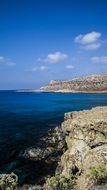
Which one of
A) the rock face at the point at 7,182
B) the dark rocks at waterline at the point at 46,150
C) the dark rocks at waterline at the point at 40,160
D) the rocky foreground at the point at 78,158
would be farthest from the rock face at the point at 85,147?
the dark rocks at waterline at the point at 46,150

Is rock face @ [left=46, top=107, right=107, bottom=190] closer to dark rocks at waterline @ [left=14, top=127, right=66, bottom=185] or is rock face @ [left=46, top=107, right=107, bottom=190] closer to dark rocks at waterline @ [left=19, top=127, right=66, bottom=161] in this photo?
dark rocks at waterline @ [left=14, top=127, right=66, bottom=185]

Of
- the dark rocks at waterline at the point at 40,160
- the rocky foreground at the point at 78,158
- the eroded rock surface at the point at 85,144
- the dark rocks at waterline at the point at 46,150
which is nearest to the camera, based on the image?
the rocky foreground at the point at 78,158

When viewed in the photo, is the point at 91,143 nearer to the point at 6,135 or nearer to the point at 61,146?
the point at 61,146

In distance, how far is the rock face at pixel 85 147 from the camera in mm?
18938

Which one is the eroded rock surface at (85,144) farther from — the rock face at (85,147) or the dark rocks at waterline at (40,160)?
the dark rocks at waterline at (40,160)

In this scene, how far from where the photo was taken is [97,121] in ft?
81.2

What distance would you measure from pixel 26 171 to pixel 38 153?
607 cm

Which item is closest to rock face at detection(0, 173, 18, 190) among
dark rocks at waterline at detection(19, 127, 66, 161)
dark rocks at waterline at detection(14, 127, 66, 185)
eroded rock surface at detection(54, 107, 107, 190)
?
eroded rock surface at detection(54, 107, 107, 190)

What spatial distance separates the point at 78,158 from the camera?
23875 mm

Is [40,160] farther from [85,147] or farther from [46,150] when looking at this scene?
[85,147]

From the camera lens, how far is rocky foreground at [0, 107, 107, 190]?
18094 mm

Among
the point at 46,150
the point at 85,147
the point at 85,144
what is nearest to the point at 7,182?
the point at 85,147

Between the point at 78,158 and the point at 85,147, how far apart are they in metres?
1.07

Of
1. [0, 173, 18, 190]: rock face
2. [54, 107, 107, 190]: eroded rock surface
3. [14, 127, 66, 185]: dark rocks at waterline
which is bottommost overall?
[14, 127, 66, 185]: dark rocks at waterline
